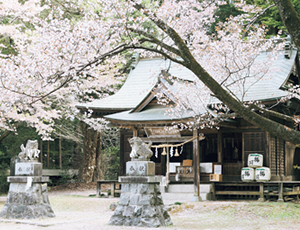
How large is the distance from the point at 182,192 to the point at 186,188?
0.79 ft

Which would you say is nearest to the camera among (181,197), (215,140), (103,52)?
(103,52)

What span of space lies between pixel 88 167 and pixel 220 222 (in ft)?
47.8

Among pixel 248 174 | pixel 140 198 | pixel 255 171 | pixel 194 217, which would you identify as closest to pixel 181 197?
pixel 248 174

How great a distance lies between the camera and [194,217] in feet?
36.1

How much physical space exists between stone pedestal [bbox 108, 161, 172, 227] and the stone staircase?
5955 mm

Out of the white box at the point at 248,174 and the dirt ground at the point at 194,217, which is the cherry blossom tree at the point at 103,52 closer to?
the white box at the point at 248,174

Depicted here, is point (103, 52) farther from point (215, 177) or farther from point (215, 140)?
point (215, 140)

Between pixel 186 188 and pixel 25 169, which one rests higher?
pixel 25 169

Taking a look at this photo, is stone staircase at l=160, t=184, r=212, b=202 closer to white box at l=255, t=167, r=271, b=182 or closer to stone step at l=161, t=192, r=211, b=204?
stone step at l=161, t=192, r=211, b=204

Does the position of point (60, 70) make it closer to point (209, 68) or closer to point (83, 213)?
point (83, 213)

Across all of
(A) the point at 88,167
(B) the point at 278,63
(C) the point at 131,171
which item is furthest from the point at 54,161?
(C) the point at 131,171

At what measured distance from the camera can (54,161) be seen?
25.4 m

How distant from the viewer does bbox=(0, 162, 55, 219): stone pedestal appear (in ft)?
34.2

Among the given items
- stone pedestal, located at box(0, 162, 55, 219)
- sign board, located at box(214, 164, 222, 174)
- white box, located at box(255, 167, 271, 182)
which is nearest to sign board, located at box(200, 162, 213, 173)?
sign board, located at box(214, 164, 222, 174)
